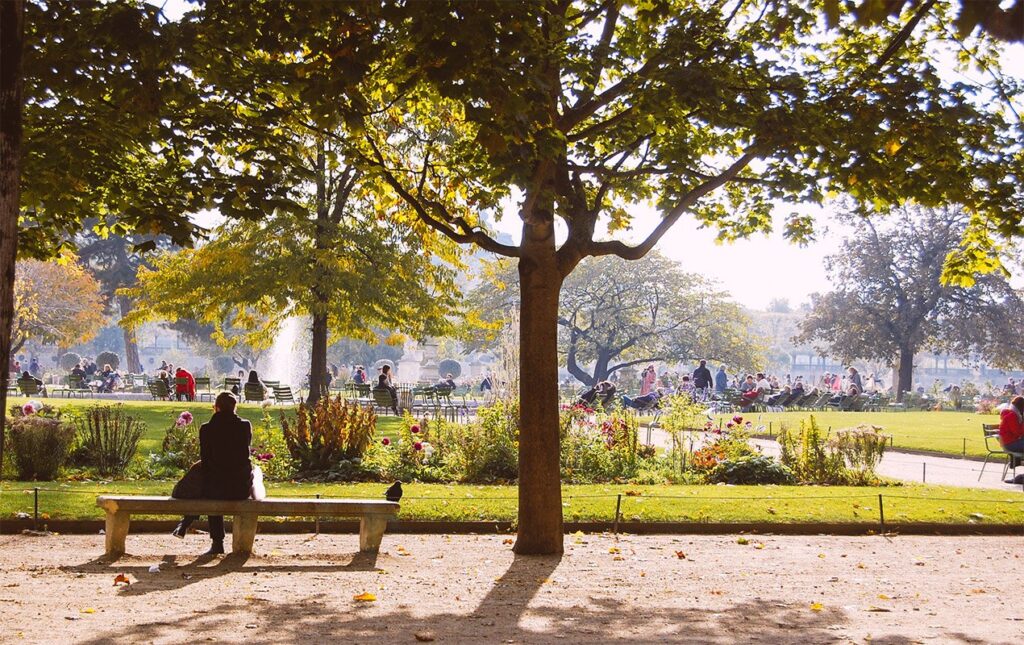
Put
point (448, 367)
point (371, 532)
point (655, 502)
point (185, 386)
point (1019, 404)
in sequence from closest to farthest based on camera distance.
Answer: point (371, 532) < point (655, 502) < point (1019, 404) < point (185, 386) < point (448, 367)

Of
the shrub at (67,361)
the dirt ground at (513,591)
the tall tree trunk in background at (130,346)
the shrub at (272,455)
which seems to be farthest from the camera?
the shrub at (67,361)

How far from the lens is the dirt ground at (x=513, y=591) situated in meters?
6.64

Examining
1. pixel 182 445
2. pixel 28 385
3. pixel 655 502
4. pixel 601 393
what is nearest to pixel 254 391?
pixel 28 385

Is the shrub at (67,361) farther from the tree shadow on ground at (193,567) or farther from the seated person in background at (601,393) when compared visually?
the tree shadow on ground at (193,567)

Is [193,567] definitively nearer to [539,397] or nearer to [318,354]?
[539,397]

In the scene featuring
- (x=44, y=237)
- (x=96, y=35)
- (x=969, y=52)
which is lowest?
(x=44, y=237)

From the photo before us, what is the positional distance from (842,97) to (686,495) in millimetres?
6018

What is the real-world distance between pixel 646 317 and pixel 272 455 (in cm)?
4563

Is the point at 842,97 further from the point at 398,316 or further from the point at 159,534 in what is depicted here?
the point at 398,316

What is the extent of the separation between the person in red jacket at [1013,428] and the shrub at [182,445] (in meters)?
11.6

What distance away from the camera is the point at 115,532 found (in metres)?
9.50

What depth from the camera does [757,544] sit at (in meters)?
11.3

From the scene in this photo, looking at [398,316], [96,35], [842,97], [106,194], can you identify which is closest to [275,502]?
[106,194]

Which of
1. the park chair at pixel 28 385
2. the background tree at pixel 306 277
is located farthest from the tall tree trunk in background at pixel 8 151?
the park chair at pixel 28 385
